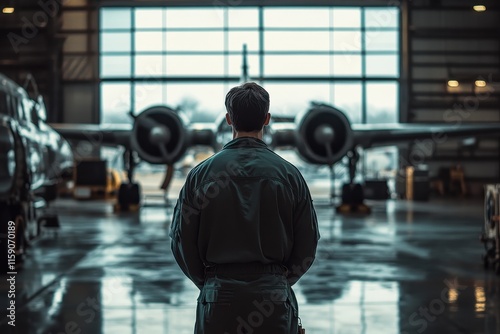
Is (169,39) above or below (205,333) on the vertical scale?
above

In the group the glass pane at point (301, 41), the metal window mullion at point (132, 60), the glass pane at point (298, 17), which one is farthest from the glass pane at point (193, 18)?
the glass pane at point (301, 41)

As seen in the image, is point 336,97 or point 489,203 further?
point 336,97

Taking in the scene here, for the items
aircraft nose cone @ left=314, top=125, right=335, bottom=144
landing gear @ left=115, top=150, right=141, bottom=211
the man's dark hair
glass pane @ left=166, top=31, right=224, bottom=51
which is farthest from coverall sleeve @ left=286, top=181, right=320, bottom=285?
glass pane @ left=166, top=31, right=224, bottom=51

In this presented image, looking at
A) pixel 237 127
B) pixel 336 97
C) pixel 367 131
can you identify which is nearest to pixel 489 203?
pixel 237 127

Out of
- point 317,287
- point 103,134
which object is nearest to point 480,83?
point 103,134

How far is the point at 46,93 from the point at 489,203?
→ 25929 millimetres

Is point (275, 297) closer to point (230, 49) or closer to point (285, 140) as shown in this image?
point (285, 140)

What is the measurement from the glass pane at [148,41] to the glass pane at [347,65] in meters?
7.55

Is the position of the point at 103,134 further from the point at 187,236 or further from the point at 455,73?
the point at 187,236

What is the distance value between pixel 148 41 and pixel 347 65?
8.65 metres

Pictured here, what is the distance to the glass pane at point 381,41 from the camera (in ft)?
106

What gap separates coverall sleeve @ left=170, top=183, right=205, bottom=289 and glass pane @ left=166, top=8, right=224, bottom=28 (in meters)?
30.0

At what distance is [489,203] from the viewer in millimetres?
9664

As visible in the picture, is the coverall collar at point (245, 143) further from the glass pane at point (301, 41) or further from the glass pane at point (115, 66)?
the glass pane at point (115, 66)
